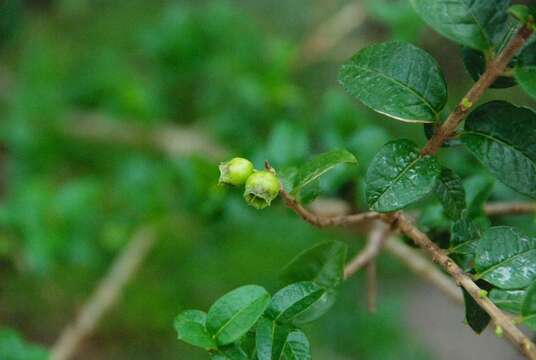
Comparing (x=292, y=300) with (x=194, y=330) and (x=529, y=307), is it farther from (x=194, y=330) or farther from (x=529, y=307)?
(x=529, y=307)

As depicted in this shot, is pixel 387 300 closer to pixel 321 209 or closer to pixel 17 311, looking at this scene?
pixel 321 209

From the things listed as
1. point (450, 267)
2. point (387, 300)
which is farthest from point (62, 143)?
point (450, 267)

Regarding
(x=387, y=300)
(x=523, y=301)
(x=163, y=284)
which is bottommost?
(x=387, y=300)

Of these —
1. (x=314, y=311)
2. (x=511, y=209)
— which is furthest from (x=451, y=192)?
(x=511, y=209)

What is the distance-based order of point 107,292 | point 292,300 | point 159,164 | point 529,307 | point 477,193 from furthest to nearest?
1. point 159,164
2. point 107,292
3. point 477,193
4. point 292,300
5. point 529,307

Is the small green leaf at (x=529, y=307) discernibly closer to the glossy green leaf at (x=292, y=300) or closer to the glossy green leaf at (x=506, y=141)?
the glossy green leaf at (x=506, y=141)

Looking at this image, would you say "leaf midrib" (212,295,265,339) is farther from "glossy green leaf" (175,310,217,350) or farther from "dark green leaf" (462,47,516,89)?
"dark green leaf" (462,47,516,89)

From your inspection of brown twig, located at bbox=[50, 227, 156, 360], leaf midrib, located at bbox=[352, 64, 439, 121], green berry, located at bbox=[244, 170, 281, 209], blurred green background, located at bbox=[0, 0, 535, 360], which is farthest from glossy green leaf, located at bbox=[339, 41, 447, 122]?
brown twig, located at bbox=[50, 227, 156, 360]
